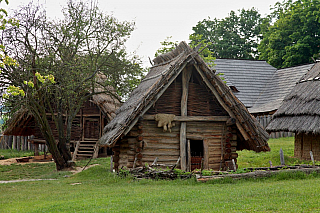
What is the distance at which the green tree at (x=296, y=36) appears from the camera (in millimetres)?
41188

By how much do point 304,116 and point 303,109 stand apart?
1.24 ft

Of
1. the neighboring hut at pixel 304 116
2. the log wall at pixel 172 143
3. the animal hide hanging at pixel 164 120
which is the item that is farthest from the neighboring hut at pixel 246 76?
the animal hide hanging at pixel 164 120

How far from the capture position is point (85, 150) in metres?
30.2

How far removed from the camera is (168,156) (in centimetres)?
1697

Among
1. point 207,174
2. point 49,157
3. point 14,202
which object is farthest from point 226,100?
point 49,157

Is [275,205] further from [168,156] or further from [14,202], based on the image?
[168,156]

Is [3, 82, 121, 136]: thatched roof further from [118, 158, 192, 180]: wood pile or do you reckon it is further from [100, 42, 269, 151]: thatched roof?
[118, 158, 192, 180]: wood pile

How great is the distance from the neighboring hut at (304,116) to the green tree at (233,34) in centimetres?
3243

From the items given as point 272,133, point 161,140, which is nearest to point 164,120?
point 161,140

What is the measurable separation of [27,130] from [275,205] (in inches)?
1055

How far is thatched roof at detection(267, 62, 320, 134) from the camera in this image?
19.1 m

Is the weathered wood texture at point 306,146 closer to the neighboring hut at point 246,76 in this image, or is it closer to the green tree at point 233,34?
the neighboring hut at point 246,76

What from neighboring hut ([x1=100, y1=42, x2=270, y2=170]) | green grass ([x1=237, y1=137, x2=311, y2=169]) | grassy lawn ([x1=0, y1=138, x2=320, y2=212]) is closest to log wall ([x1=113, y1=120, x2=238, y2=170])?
neighboring hut ([x1=100, y1=42, x2=270, y2=170])

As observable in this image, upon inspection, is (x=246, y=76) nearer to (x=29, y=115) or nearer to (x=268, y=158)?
(x=268, y=158)
